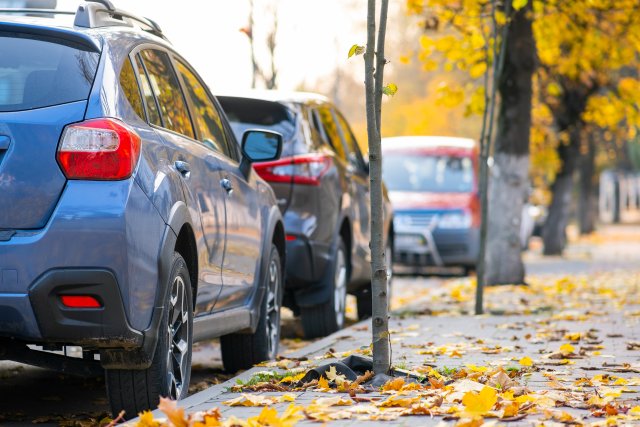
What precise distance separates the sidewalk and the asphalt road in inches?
27.1

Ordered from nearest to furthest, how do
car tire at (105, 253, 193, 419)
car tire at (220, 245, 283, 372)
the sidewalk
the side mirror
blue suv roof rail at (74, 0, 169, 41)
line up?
the sidewalk, car tire at (105, 253, 193, 419), blue suv roof rail at (74, 0, 169, 41), the side mirror, car tire at (220, 245, 283, 372)

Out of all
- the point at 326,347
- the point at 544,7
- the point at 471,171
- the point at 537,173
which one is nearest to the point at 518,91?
the point at 544,7

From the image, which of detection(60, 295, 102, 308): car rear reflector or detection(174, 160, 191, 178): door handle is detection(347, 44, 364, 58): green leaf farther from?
detection(60, 295, 102, 308): car rear reflector

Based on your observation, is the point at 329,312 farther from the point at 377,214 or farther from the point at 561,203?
the point at 561,203

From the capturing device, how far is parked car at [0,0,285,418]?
5.32 metres

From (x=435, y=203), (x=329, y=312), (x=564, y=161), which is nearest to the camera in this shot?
(x=329, y=312)

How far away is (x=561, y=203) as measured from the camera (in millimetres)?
30938

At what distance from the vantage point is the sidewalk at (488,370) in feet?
17.7

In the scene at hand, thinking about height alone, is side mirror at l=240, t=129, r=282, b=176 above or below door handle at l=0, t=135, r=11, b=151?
below

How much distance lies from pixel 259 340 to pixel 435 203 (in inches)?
514

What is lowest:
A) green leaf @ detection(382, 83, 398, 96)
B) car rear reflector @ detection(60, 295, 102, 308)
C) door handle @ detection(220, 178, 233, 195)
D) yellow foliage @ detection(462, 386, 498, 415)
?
yellow foliage @ detection(462, 386, 498, 415)

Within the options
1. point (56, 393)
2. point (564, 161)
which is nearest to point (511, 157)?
point (56, 393)

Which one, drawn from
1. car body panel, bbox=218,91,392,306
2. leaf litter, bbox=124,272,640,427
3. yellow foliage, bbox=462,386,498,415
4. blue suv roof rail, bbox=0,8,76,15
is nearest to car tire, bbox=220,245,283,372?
leaf litter, bbox=124,272,640,427

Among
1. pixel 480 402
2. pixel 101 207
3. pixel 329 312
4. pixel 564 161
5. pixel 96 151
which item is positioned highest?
pixel 96 151
